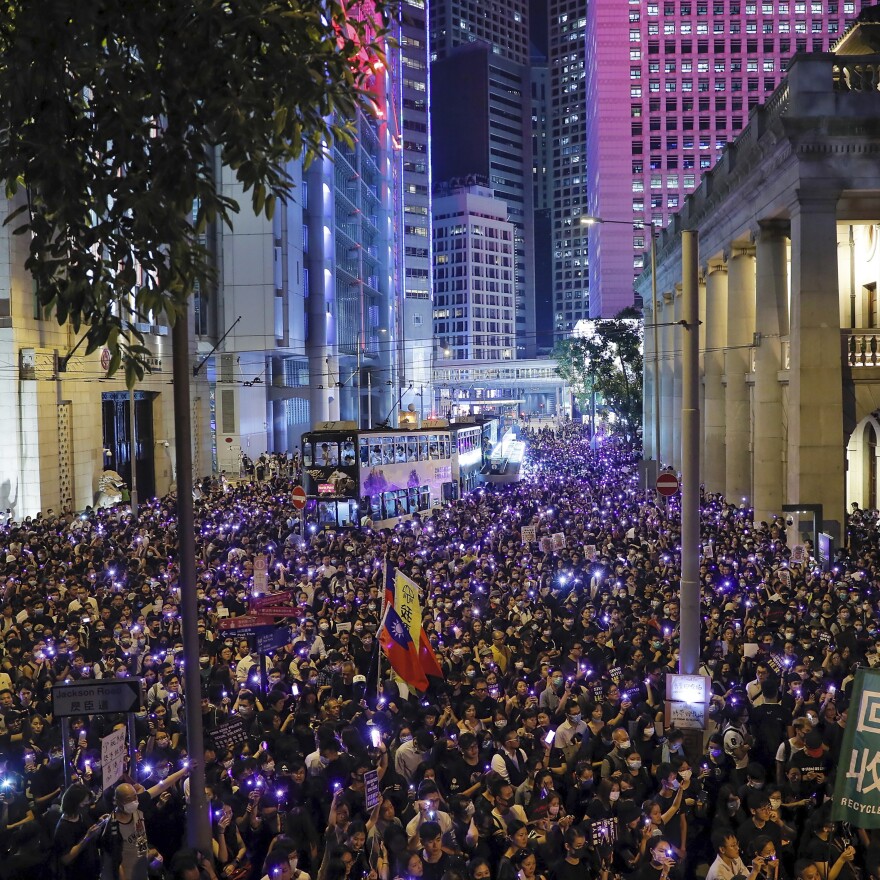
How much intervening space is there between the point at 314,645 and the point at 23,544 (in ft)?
36.3

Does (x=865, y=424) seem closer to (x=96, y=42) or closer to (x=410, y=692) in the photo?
(x=410, y=692)

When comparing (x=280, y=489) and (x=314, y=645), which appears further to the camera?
(x=280, y=489)

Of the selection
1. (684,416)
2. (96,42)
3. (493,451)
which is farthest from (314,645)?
(493,451)

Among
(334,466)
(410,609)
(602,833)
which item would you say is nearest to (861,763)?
(602,833)

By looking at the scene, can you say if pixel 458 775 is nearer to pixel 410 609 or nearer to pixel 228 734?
pixel 228 734

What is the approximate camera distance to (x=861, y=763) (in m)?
7.39

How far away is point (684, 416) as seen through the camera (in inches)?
504

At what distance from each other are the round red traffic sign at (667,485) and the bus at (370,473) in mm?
12633

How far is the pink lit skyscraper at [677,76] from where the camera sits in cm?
11331

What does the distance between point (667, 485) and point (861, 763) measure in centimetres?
1199

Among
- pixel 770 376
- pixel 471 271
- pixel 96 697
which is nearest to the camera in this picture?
pixel 96 697

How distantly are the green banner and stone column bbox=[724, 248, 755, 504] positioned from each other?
26871mm

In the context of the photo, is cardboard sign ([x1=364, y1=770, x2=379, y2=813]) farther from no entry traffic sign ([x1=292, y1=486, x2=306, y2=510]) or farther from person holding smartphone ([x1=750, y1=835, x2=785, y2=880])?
no entry traffic sign ([x1=292, y1=486, x2=306, y2=510])

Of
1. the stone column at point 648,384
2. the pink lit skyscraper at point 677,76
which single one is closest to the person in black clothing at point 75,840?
the stone column at point 648,384
